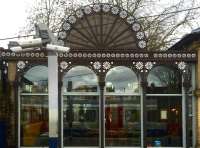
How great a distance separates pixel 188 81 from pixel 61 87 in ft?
14.9

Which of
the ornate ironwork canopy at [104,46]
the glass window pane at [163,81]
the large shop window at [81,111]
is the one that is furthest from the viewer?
the glass window pane at [163,81]

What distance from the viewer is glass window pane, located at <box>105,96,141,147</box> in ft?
71.7

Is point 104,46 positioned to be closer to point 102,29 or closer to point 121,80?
point 102,29

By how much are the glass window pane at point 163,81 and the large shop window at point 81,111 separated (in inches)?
78.8

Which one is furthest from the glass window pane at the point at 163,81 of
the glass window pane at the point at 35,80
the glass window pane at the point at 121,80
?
A: the glass window pane at the point at 35,80

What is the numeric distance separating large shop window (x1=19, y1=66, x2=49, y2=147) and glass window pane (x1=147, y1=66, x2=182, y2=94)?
12.6ft

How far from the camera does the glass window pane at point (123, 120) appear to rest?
21.9m

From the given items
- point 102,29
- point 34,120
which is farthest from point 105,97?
point 34,120

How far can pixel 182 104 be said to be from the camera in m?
22.0

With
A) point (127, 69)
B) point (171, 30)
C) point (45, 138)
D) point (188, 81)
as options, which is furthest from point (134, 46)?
point (171, 30)

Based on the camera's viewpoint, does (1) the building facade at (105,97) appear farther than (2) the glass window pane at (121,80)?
No

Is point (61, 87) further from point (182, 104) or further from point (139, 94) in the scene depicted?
point (182, 104)

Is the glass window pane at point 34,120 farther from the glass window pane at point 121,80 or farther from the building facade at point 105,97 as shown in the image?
the glass window pane at point 121,80

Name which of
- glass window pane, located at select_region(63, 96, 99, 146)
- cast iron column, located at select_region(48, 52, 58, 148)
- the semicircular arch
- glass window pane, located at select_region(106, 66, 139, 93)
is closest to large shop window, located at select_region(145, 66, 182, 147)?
glass window pane, located at select_region(106, 66, 139, 93)
